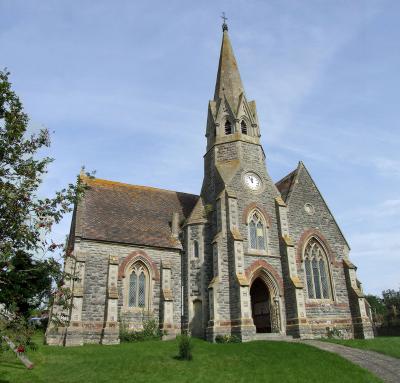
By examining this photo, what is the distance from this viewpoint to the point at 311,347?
20734mm

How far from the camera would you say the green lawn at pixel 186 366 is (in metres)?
15.5

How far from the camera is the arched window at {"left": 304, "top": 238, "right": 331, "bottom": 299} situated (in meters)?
27.9

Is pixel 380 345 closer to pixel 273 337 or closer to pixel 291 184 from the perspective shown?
pixel 273 337

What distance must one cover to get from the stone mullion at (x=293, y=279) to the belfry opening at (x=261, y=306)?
6.65ft

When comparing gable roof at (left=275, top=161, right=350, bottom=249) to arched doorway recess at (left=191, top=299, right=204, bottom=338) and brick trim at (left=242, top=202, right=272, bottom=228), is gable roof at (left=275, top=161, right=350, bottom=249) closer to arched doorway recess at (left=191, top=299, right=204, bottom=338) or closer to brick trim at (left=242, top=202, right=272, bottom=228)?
brick trim at (left=242, top=202, right=272, bottom=228)

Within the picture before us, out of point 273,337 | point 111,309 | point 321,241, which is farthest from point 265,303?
point 111,309

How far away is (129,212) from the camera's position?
98.5 feet

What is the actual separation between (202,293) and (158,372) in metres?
10.2

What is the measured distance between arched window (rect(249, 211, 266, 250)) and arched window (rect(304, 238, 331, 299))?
370 cm

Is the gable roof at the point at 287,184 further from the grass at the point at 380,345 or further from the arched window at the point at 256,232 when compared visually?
the grass at the point at 380,345

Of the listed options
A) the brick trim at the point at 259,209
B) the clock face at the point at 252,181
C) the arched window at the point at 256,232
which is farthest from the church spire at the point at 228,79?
the arched window at the point at 256,232

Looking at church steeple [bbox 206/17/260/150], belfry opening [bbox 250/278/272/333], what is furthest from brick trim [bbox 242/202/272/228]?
church steeple [bbox 206/17/260/150]

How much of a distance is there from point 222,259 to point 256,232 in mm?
3682

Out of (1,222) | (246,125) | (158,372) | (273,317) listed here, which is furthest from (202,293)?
(1,222)
